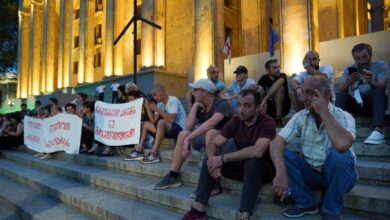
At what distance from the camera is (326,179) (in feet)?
9.14

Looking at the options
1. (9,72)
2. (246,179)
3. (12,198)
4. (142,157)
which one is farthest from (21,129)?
(9,72)

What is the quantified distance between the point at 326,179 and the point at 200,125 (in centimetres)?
180

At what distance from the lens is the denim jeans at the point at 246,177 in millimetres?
2922

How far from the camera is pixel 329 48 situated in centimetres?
952

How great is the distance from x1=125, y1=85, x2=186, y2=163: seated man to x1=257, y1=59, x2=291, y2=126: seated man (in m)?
1.55

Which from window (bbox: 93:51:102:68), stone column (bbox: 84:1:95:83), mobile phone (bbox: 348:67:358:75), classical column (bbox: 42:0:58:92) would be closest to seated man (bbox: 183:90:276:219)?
mobile phone (bbox: 348:67:358:75)

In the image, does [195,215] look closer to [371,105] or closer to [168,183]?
[168,183]

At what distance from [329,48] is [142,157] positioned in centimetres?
675

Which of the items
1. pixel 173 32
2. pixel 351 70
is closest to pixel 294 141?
pixel 351 70

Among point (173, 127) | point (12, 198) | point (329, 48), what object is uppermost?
point (329, 48)

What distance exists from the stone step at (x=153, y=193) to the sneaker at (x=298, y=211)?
0.05 meters

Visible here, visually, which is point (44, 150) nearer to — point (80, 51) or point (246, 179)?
point (246, 179)

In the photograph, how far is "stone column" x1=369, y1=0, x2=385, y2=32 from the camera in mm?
16906

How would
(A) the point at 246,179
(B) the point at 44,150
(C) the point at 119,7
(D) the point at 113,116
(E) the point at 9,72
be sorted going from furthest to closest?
(E) the point at 9,72 < (C) the point at 119,7 < (B) the point at 44,150 < (D) the point at 113,116 < (A) the point at 246,179
